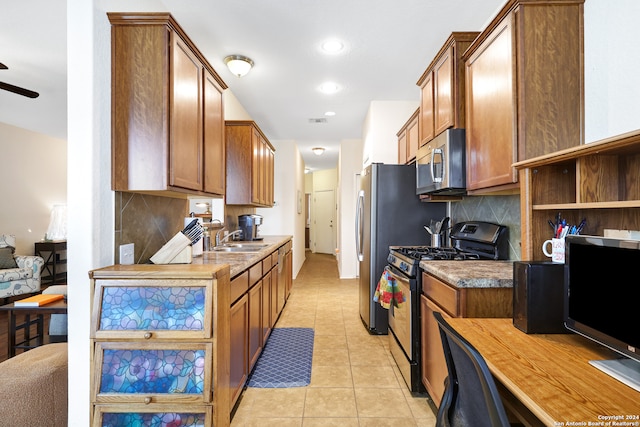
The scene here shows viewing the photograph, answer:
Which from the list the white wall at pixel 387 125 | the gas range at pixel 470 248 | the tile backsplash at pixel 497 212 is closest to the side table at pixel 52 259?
the white wall at pixel 387 125

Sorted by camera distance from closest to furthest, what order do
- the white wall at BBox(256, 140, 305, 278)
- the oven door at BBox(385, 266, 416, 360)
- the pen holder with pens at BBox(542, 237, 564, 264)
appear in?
the pen holder with pens at BBox(542, 237, 564, 264) < the oven door at BBox(385, 266, 416, 360) < the white wall at BBox(256, 140, 305, 278)

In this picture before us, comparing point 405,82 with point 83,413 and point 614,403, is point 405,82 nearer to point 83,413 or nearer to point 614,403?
point 614,403

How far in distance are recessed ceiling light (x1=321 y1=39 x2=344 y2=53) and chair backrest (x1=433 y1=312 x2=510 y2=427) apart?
264cm

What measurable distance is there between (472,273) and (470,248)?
90 centimetres

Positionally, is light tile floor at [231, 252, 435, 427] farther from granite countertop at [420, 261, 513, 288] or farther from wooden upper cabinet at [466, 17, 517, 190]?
wooden upper cabinet at [466, 17, 517, 190]

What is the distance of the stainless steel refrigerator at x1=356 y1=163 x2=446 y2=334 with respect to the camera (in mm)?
3184

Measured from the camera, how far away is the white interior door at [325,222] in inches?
397

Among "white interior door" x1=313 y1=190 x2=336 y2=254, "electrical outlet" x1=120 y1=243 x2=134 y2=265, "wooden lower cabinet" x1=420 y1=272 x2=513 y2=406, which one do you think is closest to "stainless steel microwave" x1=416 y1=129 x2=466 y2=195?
"wooden lower cabinet" x1=420 y1=272 x2=513 y2=406

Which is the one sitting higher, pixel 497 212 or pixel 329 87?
pixel 329 87

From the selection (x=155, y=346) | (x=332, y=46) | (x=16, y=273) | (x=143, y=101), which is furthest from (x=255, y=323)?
(x=16, y=273)

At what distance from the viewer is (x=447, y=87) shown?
2254 mm

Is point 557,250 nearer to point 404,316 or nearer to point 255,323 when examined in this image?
point 404,316

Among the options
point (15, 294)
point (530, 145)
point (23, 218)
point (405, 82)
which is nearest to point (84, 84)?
point (530, 145)

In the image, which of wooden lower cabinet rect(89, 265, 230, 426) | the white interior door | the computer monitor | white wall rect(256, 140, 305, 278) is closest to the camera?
the computer monitor
